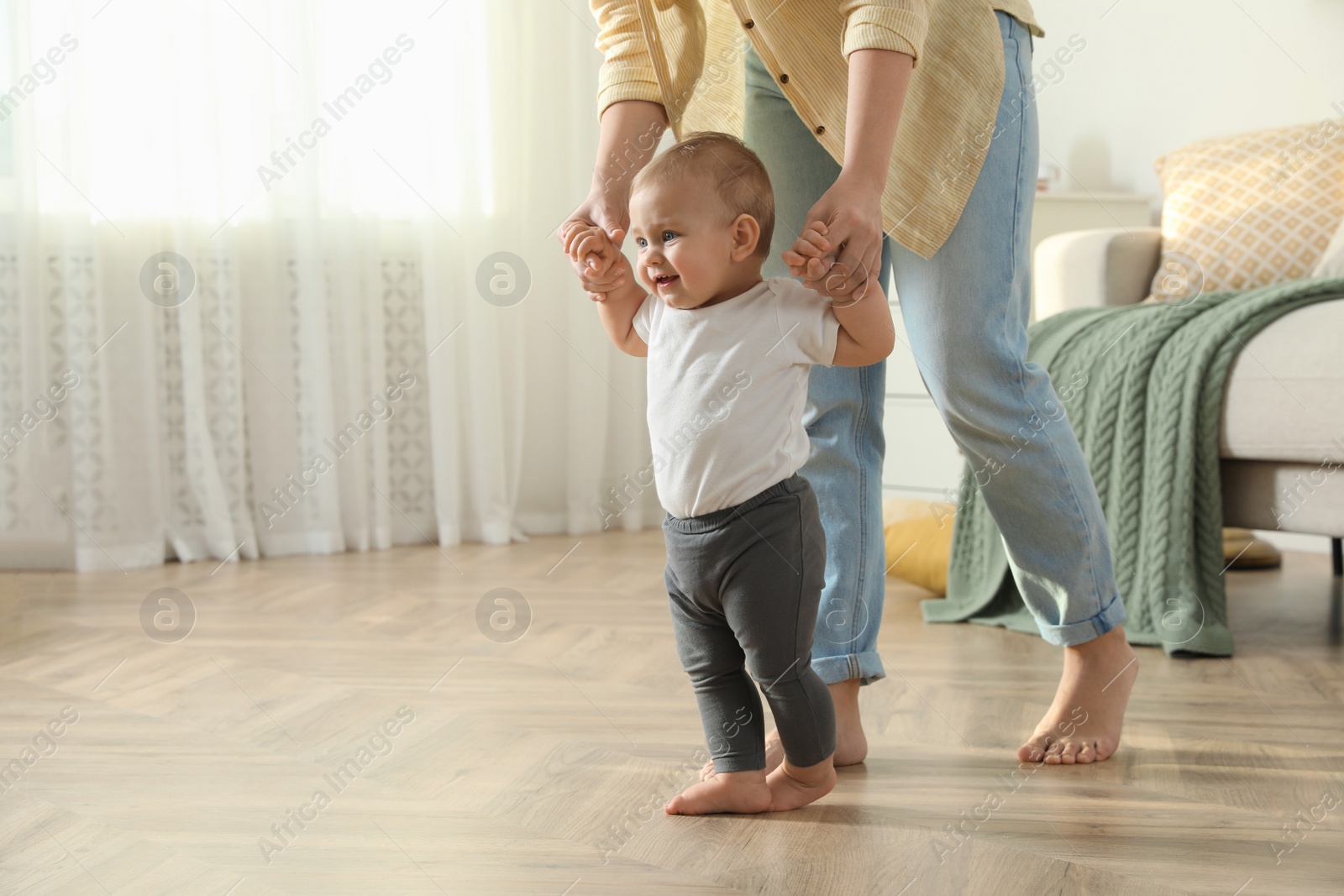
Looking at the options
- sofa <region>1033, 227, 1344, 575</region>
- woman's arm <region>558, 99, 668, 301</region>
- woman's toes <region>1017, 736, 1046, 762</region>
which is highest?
woman's arm <region>558, 99, 668, 301</region>

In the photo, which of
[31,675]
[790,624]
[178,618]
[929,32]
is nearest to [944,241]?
[929,32]

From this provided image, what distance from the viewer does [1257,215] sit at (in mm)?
2242

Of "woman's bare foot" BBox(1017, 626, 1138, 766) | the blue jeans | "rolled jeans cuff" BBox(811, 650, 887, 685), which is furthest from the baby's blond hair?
"woman's bare foot" BBox(1017, 626, 1138, 766)

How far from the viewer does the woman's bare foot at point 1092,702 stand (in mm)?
1063

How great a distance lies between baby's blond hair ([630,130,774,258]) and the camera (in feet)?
2.85

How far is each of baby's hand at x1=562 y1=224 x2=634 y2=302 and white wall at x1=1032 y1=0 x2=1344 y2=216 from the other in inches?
91.7

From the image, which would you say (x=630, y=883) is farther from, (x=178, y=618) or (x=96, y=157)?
(x=96, y=157)

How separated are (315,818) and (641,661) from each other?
0.60 meters

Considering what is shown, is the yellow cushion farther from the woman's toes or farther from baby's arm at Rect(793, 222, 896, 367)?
baby's arm at Rect(793, 222, 896, 367)

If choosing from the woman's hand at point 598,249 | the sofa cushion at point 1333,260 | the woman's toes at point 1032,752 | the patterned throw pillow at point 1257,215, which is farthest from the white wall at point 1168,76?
the woman's hand at point 598,249

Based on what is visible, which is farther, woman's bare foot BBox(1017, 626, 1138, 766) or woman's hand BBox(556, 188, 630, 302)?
woman's bare foot BBox(1017, 626, 1138, 766)

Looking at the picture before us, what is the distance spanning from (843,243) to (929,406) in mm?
1860

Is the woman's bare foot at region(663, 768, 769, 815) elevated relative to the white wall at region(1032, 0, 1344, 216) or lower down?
lower down

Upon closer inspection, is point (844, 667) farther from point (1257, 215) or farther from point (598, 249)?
point (1257, 215)
